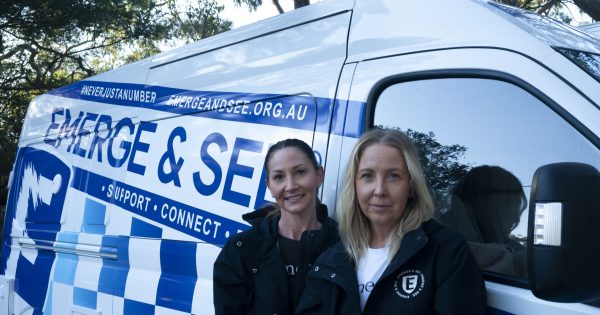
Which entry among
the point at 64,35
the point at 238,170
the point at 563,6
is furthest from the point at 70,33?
the point at 238,170

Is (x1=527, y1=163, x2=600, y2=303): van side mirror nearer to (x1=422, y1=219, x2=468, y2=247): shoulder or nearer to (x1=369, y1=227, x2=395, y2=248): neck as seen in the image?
(x1=422, y1=219, x2=468, y2=247): shoulder

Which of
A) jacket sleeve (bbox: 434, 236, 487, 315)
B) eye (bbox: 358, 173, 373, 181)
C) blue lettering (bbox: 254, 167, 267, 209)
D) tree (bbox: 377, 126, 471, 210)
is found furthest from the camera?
blue lettering (bbox: 254, 167, 267, 209)

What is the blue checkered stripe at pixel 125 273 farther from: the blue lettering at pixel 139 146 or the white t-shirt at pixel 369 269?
the white t-shirt at pixel 369 269

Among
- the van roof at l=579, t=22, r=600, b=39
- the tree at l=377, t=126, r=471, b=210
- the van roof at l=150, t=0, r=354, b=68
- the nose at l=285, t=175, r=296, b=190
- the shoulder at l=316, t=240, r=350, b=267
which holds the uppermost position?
the van roof at l=579, t=22, r=600, b=39

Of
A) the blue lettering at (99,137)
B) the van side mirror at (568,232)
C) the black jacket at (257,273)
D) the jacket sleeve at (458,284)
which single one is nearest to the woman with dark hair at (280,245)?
the black jacket at (257,273)

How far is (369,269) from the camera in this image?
84.4 inches

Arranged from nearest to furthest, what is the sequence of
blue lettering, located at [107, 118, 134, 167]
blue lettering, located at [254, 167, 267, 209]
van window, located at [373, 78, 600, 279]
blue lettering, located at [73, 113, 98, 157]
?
van window, located at [373, 78, 600, 279]
blue lettering, located at [254, 167, 267, 209]
blue lettering, located at [107, 118, 134, 167]
blue lettering, located at [73, 113, 98, 157]

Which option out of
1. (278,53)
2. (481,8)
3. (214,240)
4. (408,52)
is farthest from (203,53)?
(481,8)

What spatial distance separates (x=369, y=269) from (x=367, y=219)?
0.17 meters

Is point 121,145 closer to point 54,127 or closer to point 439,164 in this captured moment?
point 54,127

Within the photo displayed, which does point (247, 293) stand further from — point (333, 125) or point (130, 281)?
→ point (130, 281)

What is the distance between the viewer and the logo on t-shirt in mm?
1986

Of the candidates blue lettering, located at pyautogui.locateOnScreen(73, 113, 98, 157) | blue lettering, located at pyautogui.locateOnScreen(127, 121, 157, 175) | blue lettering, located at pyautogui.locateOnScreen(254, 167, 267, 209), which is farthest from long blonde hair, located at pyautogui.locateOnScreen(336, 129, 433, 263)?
blue lettering, located at pyautogui.locateOnScreen(73, 113, 98, 157)

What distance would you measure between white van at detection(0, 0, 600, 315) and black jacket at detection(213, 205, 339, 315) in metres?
0.25
